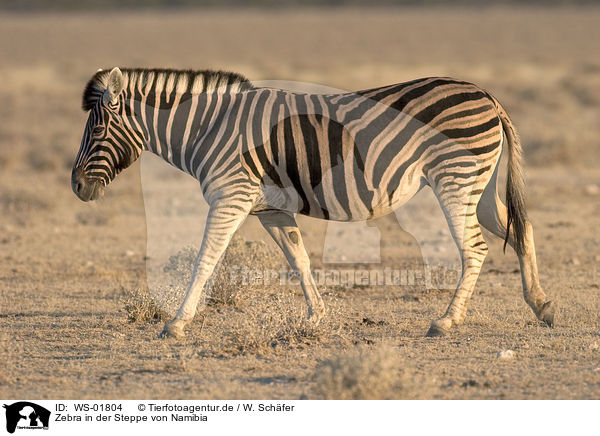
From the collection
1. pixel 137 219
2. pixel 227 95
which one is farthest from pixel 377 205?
pixel 137 219

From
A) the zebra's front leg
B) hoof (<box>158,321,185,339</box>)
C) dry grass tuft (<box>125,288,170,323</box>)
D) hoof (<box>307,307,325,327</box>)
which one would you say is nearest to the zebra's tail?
hoof (<box>307,307,325,327</box>)

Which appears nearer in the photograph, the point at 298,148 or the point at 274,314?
the point at 274,314

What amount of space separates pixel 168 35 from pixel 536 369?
6018 centimetres

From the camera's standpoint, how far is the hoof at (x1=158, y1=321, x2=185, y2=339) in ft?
23.1

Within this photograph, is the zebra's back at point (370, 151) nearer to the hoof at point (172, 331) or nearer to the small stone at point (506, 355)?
the hoof at point (172, 331)

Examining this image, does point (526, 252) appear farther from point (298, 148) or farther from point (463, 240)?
point (298, 148)

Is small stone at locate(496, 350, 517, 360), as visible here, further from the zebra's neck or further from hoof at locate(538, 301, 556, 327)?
the zebra's neck

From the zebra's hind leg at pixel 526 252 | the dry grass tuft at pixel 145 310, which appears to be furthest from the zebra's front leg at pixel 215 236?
the zebra's hind leg at pixel 526 252

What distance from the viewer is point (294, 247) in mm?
7453

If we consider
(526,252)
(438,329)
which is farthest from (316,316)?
(526,252)

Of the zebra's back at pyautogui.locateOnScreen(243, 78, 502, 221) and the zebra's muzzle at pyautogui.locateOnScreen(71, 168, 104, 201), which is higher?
the zebra's back at pyautogui.locateOnScreen(243, 78, 502, 221)

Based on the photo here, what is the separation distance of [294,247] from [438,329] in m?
1.35

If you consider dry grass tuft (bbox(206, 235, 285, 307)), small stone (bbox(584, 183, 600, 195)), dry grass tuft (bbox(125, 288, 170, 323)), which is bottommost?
dry grass tuft (bbox(125, 288, 170, 323))
